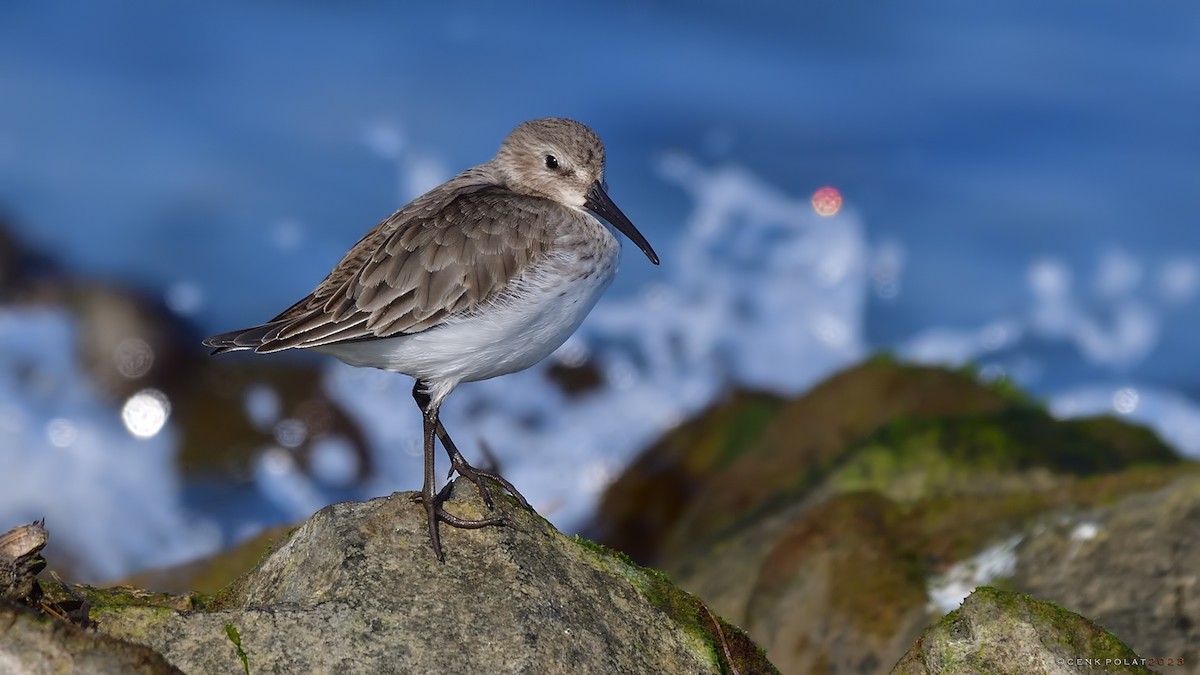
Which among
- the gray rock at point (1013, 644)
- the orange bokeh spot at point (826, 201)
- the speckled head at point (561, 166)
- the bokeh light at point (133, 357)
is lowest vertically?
the gray rock at point (1013, 644)

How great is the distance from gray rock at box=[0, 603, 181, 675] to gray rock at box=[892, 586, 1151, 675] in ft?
9.63

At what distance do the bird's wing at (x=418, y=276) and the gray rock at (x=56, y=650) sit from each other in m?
2.40

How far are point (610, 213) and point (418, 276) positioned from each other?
1218mm

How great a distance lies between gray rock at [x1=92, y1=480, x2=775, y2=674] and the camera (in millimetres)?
4660

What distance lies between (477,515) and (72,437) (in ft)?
31.8

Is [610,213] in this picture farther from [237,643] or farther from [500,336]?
[237,643]

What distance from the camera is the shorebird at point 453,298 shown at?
20.4 ft

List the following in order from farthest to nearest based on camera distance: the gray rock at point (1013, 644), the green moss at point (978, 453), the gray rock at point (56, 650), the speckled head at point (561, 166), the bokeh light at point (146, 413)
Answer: the bokeh light at point (146, 413) < the green moss at point (978, 453) < the speckled head at point (561, 166) < the gray rock at point (1013, 644) < the gray rock at point (56, 650)

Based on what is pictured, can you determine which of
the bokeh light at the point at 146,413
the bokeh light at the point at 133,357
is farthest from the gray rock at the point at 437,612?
the bokeh light at the point at 133,357

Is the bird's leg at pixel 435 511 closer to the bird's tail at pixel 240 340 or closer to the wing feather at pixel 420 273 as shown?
the wing feather at pixel 420 273

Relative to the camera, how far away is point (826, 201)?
19031 millimetres

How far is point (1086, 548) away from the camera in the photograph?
702cm

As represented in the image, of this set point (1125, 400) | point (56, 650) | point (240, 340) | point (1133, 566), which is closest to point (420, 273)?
point (240, 340)

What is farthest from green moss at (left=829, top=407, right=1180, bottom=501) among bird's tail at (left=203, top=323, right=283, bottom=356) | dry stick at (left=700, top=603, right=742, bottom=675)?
bird's tail at (left=203, top=323, right=283, bottom=356)
